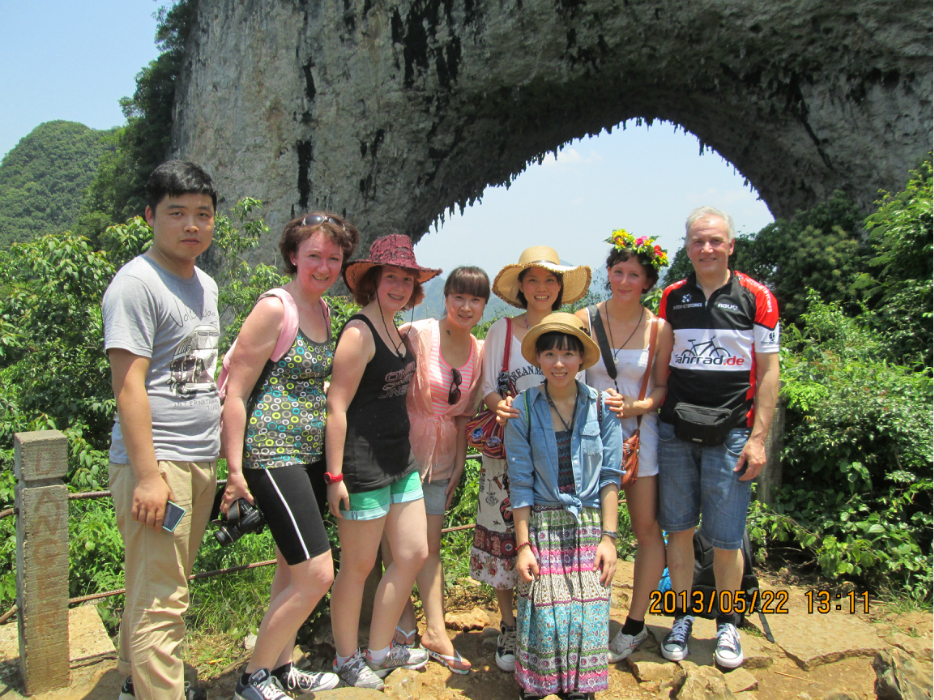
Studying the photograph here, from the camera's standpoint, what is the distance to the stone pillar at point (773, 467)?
160 inches

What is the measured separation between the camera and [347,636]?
246cm

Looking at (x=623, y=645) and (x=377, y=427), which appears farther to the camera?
(x=623, y=645)

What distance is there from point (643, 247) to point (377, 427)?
4.83 feet

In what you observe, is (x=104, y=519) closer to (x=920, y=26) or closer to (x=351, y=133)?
(x=351, y=133)

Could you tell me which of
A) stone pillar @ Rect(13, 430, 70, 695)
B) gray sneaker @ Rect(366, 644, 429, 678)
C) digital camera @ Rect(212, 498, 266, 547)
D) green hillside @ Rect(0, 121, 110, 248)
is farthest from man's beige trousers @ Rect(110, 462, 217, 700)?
green hillside @ Rect(0, 121, 110, 248)

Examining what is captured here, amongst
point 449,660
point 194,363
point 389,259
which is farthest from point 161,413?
point 449,660

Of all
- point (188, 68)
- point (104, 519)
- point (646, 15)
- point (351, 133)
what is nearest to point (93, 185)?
point (188, 68)

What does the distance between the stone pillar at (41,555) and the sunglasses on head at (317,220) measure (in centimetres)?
130

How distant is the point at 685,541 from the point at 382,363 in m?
1.66

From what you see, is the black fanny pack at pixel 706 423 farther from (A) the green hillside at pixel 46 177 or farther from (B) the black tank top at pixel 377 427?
(A) the green hillside at pixel 46 177

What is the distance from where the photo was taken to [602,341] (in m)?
2.81

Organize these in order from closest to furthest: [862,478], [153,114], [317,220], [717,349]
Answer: [317,220] → [717,349] → [862,478] → [153,114]
